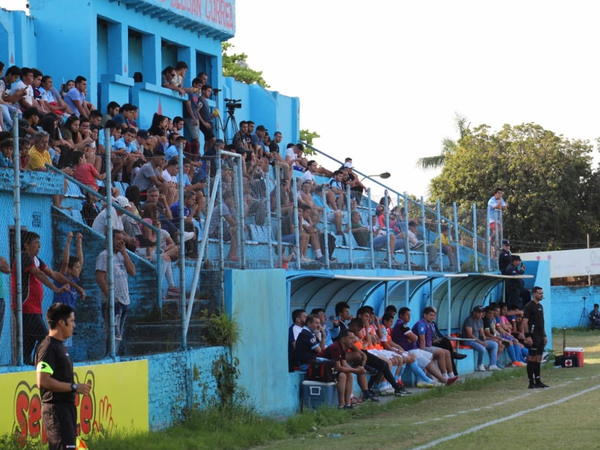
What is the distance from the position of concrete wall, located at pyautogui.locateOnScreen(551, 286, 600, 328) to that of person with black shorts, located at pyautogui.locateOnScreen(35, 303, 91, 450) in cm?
4228

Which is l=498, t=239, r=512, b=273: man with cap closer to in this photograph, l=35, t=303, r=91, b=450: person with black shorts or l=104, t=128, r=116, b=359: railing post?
l=104, t=128, r=116, b=359: railing post

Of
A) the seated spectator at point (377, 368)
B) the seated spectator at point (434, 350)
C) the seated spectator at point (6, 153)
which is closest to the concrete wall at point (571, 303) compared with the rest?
the seated spectator at point (434, 350)

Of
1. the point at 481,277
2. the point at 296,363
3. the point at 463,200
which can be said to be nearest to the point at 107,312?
the point at 296,363

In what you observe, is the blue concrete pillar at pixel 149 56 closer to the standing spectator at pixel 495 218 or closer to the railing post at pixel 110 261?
the standing spectator at pixel 495 218

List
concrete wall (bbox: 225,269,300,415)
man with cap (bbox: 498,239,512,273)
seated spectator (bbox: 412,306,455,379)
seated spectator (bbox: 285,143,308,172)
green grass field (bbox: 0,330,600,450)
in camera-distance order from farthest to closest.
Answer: man with cap (bbox: 498,239,512,273)
seated spectator (bbox: 285,143,308,172)
seated spectator (bbox: 412,306,455,379)
concrete wall (bbox: 225,269,300,415)
green grass field (bbox: 0,330,600,450)

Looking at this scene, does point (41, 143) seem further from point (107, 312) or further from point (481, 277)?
point (481, 277)

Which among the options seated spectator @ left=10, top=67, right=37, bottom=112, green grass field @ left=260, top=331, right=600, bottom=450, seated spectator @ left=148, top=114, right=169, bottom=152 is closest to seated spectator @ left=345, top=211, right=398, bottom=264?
green grass field @ left=260, top=331, right=600, bottom=450

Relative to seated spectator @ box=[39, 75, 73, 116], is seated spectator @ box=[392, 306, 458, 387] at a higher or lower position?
lower

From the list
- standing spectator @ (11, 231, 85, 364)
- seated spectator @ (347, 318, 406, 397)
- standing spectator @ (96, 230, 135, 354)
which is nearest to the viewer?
standing spectator @ (11, 231, 85, 364)

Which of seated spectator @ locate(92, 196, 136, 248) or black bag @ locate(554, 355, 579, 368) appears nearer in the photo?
seated spectator @ locate(92, 196, 136, 248)

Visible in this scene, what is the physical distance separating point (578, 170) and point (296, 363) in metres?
41.7

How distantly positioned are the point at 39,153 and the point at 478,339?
14.5 metres

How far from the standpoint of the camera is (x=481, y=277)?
1027 inches

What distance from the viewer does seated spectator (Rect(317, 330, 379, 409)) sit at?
54.0 ft
